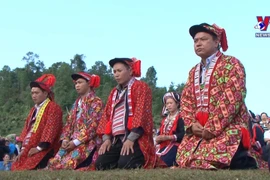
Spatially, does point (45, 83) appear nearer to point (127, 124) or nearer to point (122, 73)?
point (122, 73)

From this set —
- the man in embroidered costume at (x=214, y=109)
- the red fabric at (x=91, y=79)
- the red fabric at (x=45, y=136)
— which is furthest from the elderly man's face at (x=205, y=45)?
the red fabric at (x=45, y=136)

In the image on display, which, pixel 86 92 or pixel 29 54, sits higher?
pixel 29 54

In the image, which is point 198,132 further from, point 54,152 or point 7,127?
point 7,127

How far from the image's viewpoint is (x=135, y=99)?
23.9ft

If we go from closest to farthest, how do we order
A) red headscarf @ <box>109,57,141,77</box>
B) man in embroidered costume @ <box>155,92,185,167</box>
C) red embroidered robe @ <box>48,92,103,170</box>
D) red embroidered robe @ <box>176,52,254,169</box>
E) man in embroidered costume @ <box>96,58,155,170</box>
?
red embroidered robe @ <box>176,52,254,169</box> < man in embroidered costume @ <box>96,58,155,170</box> < red headscarf @ <box>109,57,141,77</box> < red embroidered robe @ <box>48,92,103,170</box> < man in embroidered costume @ <box>155,92,185,167</box>

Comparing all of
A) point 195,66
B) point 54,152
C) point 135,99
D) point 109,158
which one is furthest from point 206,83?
point 54,152

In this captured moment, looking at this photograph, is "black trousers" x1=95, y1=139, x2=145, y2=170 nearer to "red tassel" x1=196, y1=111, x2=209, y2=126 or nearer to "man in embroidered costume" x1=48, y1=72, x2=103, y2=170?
"man in embroidered costume" x1=48, y1=72, x2=103, y2=170

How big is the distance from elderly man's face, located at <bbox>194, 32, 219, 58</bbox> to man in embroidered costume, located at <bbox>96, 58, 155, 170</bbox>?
1.18m

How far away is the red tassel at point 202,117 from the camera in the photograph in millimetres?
6250

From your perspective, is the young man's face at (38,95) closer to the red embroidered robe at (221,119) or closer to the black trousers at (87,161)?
the black trousers at (87,161)

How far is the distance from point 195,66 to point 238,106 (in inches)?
38.8

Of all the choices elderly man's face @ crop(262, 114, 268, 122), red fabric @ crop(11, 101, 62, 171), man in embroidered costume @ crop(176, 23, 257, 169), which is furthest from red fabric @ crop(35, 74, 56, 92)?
elderly man's face @ crop(262, 114, 268, 122)

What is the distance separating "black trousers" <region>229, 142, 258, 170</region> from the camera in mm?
6021

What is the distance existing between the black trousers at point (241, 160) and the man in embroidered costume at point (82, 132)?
274 centimetres
